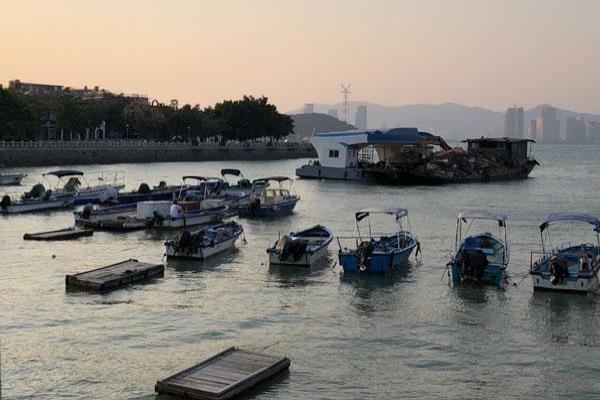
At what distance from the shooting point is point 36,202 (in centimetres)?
6022

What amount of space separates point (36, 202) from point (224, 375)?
45634mm

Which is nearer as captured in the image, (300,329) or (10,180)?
(300,329)

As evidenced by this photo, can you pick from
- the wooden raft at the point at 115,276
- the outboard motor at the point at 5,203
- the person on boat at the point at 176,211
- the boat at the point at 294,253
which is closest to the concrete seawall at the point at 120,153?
the outboard motor at the point at 5,203

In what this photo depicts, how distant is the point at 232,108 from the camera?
180m

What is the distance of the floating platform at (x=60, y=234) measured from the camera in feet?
146

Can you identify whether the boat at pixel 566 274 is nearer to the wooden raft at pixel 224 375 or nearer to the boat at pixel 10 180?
the wooden raft at pixel 224 375

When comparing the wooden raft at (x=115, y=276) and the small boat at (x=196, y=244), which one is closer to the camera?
the wooden raft at (x=115, y=276)

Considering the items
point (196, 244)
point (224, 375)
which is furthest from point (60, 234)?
point (224, 375)

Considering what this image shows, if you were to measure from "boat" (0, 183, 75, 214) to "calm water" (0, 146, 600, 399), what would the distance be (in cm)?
1708

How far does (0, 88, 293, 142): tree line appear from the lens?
12550 centimetres

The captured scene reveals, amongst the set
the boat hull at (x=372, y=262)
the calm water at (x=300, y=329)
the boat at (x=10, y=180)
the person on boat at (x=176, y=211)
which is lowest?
the calm water at (x=300, y=329)

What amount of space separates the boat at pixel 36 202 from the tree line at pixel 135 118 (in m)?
61.8

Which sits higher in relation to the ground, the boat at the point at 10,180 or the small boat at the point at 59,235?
the boat at the point at 10,180

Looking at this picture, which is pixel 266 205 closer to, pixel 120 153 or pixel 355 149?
pixel 355 149
